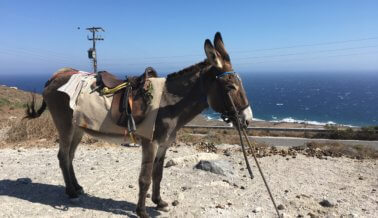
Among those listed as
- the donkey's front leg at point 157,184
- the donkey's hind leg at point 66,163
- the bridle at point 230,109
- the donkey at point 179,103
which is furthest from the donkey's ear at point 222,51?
the donkey's hind leg at point 66,163

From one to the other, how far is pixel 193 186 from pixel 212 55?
3355 millimetres

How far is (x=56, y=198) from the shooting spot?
6.54 m

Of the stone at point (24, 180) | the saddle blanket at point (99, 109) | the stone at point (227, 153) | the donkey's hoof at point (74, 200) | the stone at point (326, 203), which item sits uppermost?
the saddle blanket at point (99, 109)

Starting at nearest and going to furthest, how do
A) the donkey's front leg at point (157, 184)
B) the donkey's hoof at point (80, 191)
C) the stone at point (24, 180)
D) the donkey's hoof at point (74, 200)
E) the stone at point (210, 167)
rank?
the donkey's front leg at point (157, 184) → the donkey's hoof at point (74, 200) → the donkey's hoof at point (80, 191) → the stone at point (24, 180) → the stone at point (210, 167)

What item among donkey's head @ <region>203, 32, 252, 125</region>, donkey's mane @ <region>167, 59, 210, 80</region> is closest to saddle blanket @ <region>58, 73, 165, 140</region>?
donkey's mane @ <region>167, 59, 210, 80</region>

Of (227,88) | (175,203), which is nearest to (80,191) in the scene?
(175,203)

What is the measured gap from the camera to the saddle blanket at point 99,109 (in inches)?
212

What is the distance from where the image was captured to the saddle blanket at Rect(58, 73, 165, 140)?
5.38 m

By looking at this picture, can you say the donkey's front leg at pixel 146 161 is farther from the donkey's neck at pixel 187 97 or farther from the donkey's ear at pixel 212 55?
the donkey's ear at pixel 212 55

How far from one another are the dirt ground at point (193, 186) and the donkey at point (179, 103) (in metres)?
0.78

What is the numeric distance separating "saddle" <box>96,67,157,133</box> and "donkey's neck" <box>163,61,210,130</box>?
362 mm

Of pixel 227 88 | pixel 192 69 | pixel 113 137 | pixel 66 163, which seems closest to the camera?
pixel 227 88

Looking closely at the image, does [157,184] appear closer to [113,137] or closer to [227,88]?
[113,137]

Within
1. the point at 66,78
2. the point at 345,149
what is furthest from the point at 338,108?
the point at 66,78
